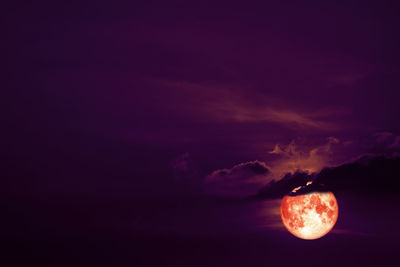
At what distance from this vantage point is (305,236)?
16344 millimetres

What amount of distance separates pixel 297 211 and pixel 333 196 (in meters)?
1.68

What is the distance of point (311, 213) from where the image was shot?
1606 cm

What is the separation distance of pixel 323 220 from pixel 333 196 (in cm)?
113

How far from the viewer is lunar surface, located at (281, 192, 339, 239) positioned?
635 inches

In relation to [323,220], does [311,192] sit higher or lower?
higher

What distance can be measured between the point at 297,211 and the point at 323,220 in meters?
1.06

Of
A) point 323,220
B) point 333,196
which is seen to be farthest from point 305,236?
point 333,196

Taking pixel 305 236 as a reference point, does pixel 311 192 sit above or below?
above

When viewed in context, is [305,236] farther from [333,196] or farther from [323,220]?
[333,196]

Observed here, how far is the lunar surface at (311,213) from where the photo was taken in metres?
16.1

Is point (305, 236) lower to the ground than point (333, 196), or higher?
lower

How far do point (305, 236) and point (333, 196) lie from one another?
6.57 feet

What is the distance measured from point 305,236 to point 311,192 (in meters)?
1.78

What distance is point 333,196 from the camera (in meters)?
16.8
